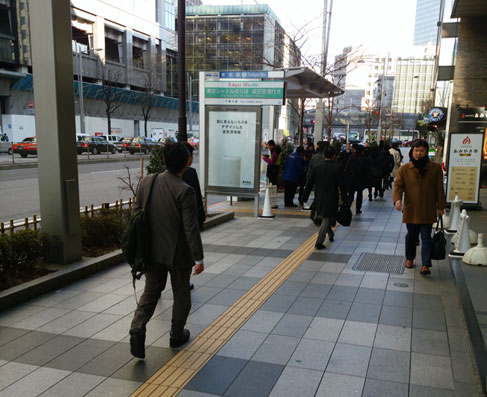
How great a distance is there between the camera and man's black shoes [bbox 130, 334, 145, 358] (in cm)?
341

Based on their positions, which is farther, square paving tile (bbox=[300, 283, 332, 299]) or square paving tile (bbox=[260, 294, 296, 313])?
square paving tile (bbox=[300, 283, 332, 299])

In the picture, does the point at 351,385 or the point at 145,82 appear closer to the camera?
the point at 351,385

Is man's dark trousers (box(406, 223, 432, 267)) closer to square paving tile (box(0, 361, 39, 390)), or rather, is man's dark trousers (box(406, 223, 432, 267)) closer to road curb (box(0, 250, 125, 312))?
road curb (box(0, 250, 125, 312))

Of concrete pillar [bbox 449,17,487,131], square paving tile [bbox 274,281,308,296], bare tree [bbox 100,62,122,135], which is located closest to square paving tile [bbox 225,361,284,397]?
square paving tile [bbox 274,281,308,296]

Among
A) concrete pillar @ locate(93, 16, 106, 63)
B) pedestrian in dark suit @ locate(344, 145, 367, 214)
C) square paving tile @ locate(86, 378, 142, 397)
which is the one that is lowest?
square paving tile @ locate(86, 378, 142, 397)

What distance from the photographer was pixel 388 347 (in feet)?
12.3

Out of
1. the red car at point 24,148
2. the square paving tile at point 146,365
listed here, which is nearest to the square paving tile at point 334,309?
the square paving tile at point 146,365

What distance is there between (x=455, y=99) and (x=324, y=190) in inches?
454

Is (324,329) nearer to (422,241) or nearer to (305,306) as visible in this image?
(305,306)

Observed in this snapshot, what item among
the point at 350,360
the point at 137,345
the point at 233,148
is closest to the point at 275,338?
the point at 350,360

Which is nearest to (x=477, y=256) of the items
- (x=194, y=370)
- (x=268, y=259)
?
(x=268, y=259)

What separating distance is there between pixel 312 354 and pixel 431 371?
906 millimetres

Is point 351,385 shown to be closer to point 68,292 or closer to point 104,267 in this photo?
point 68,292

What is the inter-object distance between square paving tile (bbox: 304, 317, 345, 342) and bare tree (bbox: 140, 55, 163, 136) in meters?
53.3
